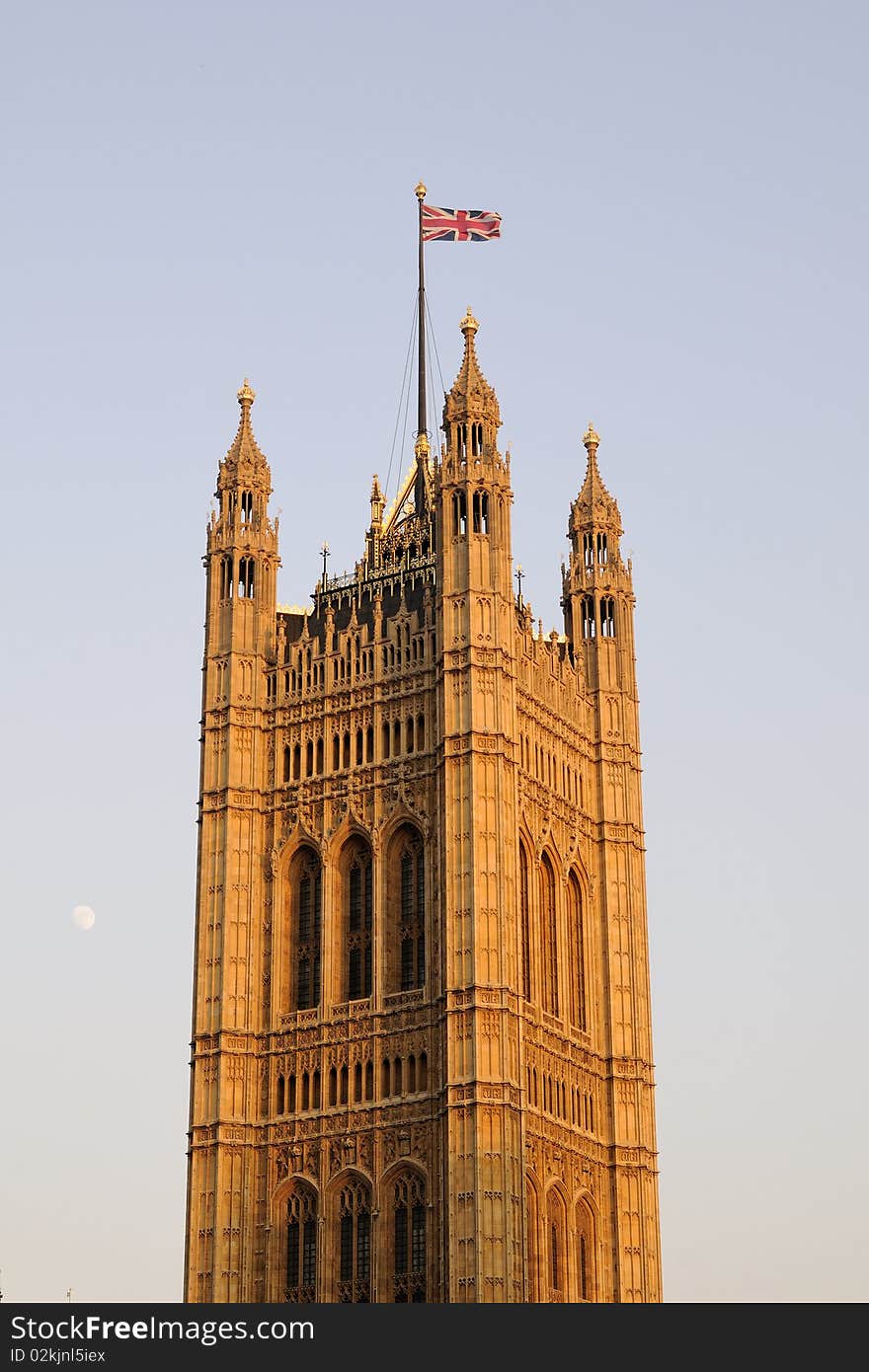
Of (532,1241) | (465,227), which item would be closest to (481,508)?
(465,227)

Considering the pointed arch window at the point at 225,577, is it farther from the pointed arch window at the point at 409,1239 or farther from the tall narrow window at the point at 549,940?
the pointed arch window at the point at 409,1239

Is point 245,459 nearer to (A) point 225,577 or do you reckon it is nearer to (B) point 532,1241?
(A) point 225,577

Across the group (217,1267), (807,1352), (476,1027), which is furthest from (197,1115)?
(807,1352)

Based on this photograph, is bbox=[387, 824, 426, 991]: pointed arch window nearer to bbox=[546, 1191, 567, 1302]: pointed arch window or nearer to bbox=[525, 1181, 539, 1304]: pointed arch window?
bbox=[525, 1181, 539, 1304]: pointed arch window

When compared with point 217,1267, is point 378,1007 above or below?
above

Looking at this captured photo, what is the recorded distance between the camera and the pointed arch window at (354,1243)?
8106 centimetres

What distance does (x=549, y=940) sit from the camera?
3410 inches

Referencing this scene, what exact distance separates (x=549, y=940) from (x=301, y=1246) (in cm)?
1171

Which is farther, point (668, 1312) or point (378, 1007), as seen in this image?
point (378, 1007)

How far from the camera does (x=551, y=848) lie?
287ft

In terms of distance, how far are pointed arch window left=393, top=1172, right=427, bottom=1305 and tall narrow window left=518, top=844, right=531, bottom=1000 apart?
6476mm

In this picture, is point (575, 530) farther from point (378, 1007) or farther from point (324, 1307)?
point (324, 1307)

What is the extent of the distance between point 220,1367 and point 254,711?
115 feet

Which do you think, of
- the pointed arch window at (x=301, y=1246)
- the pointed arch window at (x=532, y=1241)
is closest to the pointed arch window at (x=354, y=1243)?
the pointed arch window at (x=301, y=1246)
